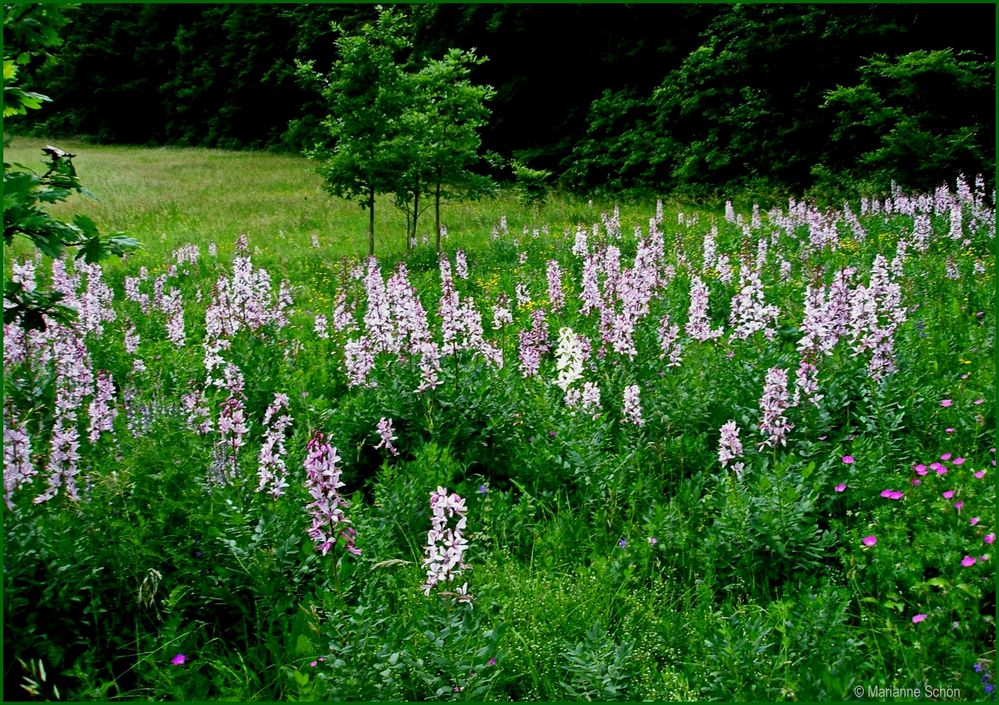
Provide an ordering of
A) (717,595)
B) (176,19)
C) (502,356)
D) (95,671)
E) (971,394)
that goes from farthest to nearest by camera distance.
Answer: (176,19)
(502,356)
(971,394)
(717,595)
(95,671)

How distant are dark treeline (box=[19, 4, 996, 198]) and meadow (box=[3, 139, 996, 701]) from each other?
29.0 ft

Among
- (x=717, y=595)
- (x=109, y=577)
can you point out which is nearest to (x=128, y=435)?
(x=109, y=577)

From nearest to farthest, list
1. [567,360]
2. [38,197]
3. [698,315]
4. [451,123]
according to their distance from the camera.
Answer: [38,197]
[567,360]
[698,315]
[451,123]

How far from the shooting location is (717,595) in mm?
3531

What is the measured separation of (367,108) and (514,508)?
9811mm

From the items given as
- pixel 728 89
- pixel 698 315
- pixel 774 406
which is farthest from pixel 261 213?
pixel 774 406

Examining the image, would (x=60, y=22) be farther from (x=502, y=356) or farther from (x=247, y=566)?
(x=502, y=356)

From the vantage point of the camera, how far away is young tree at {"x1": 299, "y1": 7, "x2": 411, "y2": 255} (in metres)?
11.9

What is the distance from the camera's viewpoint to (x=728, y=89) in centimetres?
2016

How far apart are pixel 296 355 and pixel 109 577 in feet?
10.5

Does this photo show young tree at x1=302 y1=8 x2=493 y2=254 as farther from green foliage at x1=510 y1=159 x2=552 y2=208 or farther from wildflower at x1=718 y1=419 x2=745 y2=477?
wildflower at x1=718 y1=419 x2=745 y2=477

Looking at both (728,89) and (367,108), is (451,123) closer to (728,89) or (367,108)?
(367,108)

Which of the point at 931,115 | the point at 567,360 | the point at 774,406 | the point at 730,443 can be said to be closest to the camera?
the point at 730,443

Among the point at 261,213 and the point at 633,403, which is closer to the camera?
the point at 633,403
